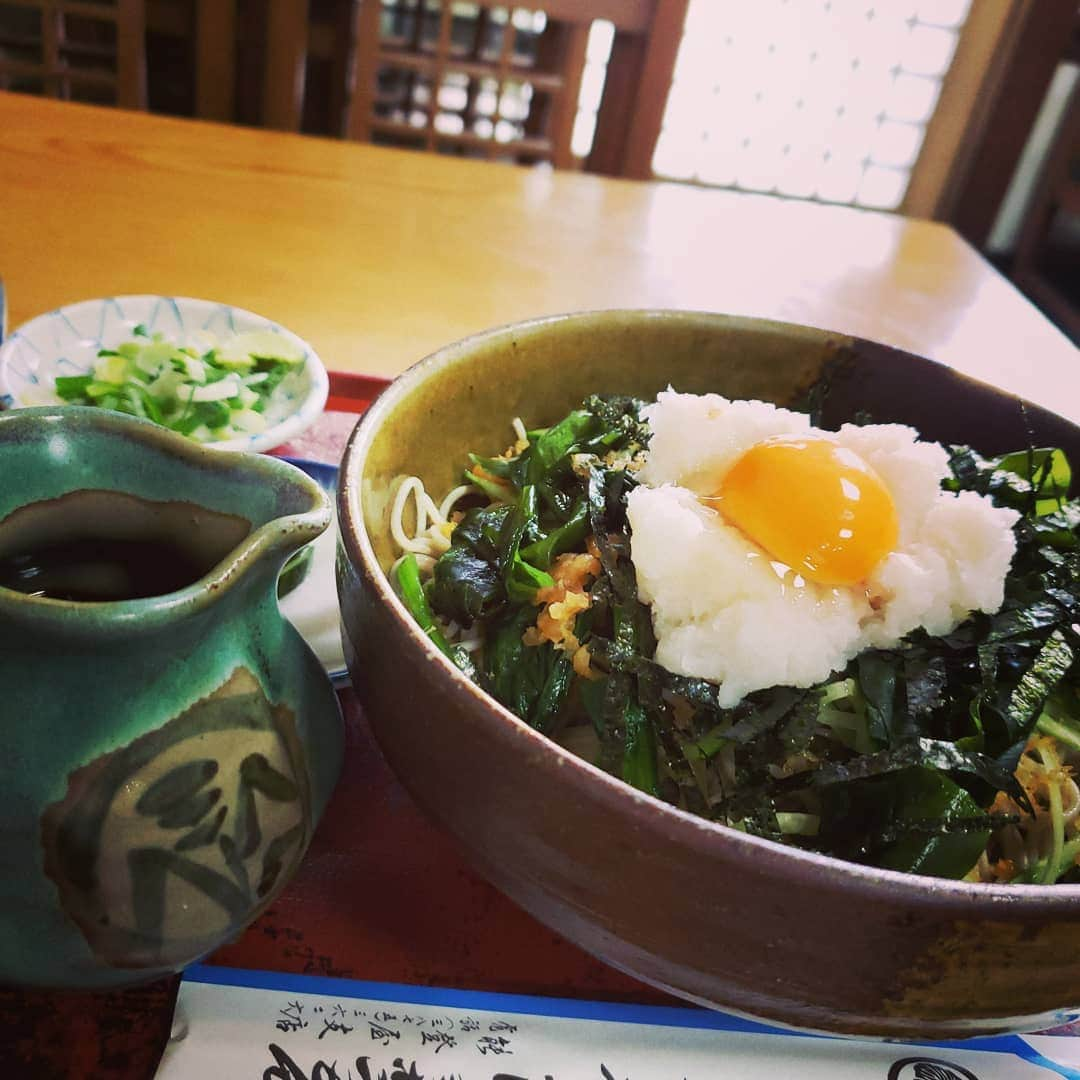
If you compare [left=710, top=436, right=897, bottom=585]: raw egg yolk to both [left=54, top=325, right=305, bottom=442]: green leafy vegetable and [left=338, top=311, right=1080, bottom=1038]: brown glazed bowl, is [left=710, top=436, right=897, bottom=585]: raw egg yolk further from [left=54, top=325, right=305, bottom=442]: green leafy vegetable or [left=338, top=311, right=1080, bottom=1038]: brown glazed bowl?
[left=54, top=325, right=305, bottom=442]: green leafy vegetable

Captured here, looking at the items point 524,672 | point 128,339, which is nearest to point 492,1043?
point 524,672

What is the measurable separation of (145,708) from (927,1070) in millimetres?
749

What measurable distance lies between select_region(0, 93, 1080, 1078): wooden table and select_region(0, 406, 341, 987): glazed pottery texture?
0.29 meters

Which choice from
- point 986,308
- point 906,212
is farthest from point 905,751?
point 906,212

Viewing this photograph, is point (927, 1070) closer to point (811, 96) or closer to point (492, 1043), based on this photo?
point (492, 1043)

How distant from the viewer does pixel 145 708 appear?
28.1 inches

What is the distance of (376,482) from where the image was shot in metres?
1.05

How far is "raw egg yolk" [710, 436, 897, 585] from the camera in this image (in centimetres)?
103

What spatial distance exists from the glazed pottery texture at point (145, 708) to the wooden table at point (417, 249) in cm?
29

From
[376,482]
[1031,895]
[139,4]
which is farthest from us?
[139,4]

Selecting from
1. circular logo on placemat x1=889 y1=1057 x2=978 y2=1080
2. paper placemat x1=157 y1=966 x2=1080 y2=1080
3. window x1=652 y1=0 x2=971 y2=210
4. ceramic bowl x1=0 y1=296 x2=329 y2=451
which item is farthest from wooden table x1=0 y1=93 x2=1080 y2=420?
window x1=652 y1=0 x2=971 y2=210

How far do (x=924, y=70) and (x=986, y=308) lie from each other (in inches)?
153

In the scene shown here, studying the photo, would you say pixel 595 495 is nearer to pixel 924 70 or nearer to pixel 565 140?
pixel 565 140

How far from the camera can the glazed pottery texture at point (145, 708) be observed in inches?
27.2
